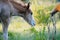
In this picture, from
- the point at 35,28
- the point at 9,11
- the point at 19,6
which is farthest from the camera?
the point at 35,28

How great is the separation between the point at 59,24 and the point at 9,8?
353cm

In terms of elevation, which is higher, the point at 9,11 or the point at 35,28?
the point at 9,11

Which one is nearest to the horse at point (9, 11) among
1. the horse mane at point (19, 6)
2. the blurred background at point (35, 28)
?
the horse mane at point (19, 6)

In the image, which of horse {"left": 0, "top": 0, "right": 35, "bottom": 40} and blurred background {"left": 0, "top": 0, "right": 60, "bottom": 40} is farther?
horse {"left": 0, "top": 0, "right": 35, "bottom": 40}

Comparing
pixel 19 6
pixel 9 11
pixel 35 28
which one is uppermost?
pixel 19 6

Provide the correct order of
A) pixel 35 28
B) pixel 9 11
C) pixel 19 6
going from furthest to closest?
pixel 35 28 → pixel 19 6 → pixel 9 11

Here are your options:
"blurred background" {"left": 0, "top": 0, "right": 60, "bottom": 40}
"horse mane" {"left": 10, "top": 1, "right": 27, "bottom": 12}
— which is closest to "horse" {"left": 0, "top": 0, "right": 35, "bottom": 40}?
"horse mane" {"left": 10, "top": 1, "right": 27, "bottom": 12}

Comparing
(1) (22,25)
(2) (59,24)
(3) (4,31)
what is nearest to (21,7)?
(3) (4,31)

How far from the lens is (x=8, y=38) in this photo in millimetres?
9094

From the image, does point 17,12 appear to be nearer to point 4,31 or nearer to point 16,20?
point 4,31

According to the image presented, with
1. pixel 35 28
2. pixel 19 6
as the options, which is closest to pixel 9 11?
pixel 19 6

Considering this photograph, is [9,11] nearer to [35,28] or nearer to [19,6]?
[19,6]

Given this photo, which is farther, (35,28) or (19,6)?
(35,28)

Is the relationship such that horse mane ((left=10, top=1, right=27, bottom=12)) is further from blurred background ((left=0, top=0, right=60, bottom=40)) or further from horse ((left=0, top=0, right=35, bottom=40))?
blurred background ((left=0, top=0, right=60, bottom=40))
